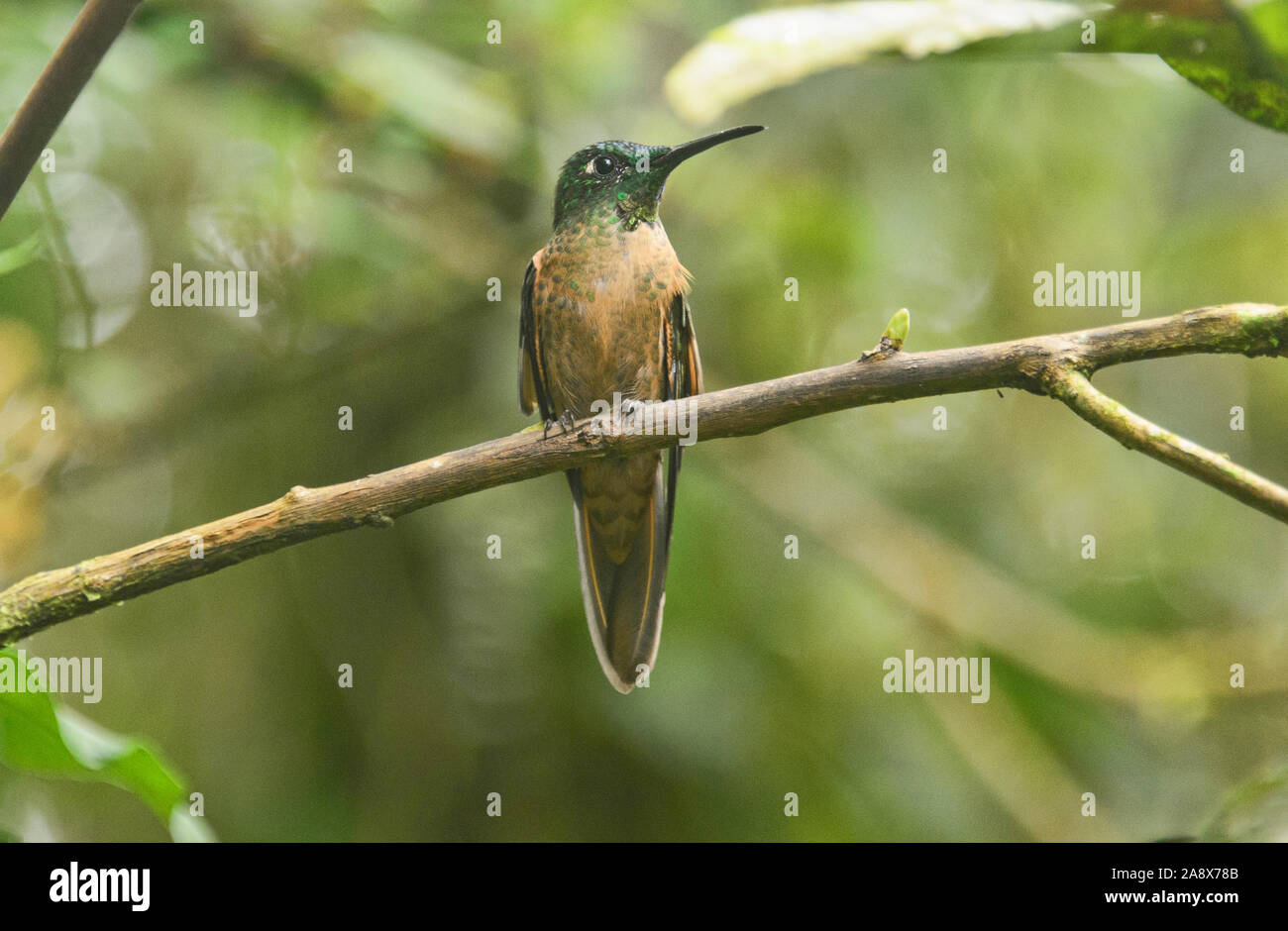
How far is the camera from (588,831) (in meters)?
4.32

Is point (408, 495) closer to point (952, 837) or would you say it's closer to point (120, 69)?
point (120, 69)

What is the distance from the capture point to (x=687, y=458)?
4844mm

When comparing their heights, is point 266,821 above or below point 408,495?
below

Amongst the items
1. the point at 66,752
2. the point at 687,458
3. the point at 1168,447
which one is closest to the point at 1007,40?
the point at 1168,447

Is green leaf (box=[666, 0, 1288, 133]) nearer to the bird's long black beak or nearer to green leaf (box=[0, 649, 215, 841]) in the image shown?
the bird's long black beak

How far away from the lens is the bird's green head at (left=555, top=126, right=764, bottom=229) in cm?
310

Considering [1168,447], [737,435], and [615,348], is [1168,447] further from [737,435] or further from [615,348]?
[615,348]

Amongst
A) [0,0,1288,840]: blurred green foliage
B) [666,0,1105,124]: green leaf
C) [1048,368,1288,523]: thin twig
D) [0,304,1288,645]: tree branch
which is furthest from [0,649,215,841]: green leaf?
[0,0,1288,840]: blurred green foliage

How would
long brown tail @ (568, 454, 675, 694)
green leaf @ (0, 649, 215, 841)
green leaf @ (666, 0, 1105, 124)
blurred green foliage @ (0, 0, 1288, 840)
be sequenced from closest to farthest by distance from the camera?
green leaf @ (0, 649, 215, 841) → green leaf @ (666, 0, 1105, 124) → long brown tail @ (568, 454, 675, 694) → blurred green foliage @ (0, 0, 1288, 840)

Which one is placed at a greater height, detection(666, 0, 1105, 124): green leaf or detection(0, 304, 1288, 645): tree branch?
detection(666, 0, 1105, 124): green leaf

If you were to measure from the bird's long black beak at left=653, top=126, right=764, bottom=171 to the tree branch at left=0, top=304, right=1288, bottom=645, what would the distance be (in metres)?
0.94

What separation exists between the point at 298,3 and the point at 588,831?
12.5 ft

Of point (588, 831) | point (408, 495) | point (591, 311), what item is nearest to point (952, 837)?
point (588, 831)

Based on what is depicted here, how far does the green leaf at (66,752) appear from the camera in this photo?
183 centimetres
